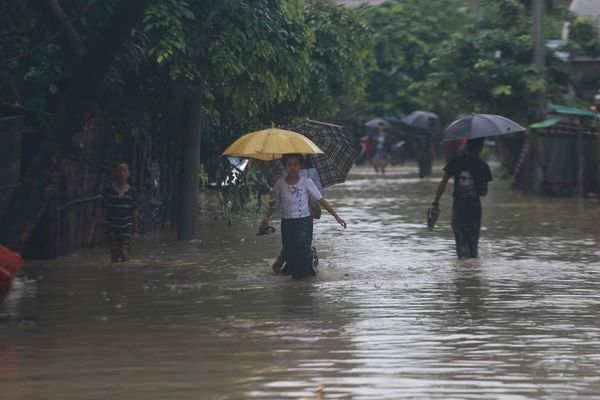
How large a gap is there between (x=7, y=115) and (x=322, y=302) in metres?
5.50

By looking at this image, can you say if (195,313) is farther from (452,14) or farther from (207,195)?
(452,14)

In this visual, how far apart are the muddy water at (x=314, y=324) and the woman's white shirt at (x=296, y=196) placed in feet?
2.37

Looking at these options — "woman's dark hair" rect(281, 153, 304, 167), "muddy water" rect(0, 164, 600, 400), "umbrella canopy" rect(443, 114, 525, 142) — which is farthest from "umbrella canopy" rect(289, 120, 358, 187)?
"woman's dark hair" rect(281, 153, 304, 167)

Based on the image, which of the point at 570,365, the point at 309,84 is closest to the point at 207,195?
the point at 309,84

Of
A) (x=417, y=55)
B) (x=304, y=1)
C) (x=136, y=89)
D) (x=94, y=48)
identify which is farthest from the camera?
(x=417, y=55)

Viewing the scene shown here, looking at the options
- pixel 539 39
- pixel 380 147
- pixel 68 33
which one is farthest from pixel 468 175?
pixel 380 147

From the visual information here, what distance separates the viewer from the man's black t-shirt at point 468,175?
600 inches

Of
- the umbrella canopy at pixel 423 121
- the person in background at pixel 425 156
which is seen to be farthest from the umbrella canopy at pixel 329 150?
the umbrella canopy at pixel 423 121

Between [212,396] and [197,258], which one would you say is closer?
[212,396]

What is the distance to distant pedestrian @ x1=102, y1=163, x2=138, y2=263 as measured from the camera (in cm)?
1549

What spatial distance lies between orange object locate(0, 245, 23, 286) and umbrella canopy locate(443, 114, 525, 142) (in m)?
6.19

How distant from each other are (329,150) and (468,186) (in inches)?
76.8

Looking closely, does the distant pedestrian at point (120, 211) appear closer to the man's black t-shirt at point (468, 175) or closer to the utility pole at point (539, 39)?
the man's black t-shirt at point (468, 175)

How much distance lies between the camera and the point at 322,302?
39.9 ft
